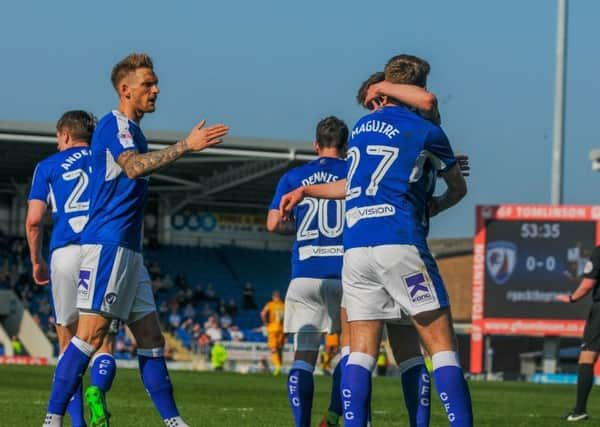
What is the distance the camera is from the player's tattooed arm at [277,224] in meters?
9.52

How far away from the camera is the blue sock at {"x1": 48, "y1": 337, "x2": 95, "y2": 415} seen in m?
8.17

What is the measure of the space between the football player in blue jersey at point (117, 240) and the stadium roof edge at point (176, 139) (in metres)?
33.0

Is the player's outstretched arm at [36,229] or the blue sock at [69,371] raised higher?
the player's outstretched arm at [36,229]

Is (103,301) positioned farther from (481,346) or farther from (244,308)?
(244,308)

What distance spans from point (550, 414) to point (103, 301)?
820cm

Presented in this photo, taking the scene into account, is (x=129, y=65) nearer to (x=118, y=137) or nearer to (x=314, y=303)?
(x=118, y=137)

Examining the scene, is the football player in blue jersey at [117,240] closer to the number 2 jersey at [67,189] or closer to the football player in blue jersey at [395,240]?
the football player in blue jersey at [395,240]

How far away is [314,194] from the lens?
8430mm

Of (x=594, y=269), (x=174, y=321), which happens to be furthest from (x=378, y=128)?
(x=174, y=321)

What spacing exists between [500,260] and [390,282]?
27214 mm

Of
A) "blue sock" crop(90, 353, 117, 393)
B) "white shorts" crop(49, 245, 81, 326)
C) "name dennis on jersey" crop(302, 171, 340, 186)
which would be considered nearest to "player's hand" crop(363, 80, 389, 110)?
"name dennis on jersey" crop(302, 171, 340, 186)

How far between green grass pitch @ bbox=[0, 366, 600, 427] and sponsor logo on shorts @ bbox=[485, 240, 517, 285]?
12026 millimetres

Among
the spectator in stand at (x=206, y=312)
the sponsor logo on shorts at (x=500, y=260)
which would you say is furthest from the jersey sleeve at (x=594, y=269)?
the spectator in stand at (x=206, y=312)

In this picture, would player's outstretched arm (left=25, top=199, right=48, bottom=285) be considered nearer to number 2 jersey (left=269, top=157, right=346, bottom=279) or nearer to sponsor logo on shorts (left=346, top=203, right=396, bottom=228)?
number 2 jersey (left=269, top=157, right=346, bottom=279)
